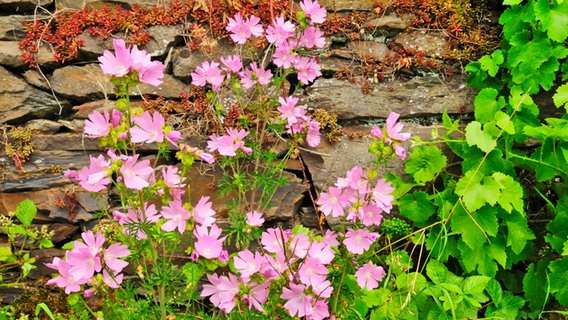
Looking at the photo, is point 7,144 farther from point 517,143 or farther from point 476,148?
point 517,143

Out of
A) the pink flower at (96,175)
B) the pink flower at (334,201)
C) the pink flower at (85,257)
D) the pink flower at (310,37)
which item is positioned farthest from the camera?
the pink flower at (310,37)

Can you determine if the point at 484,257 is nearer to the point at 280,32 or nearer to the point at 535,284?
the point at 535,284

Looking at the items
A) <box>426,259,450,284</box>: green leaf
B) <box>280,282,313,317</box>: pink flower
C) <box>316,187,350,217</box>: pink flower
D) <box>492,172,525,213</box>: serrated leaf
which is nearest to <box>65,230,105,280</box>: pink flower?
<box>280,282,313,317</box>: pink flower

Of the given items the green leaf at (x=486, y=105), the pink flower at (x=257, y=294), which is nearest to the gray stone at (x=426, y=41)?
the green leaf at (x=486, y=105)

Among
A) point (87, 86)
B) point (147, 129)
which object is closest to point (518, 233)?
point (147, 129)

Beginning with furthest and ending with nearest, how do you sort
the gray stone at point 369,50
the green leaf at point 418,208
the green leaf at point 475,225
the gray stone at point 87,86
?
the gray stone at point 369,50 < the gray stone at point 87,86 < the green leaf at point 418,208 < the green leaf at point 475,225

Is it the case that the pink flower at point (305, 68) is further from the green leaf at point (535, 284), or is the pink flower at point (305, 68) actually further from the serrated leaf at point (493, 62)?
the green leaf at point (535, 284)
